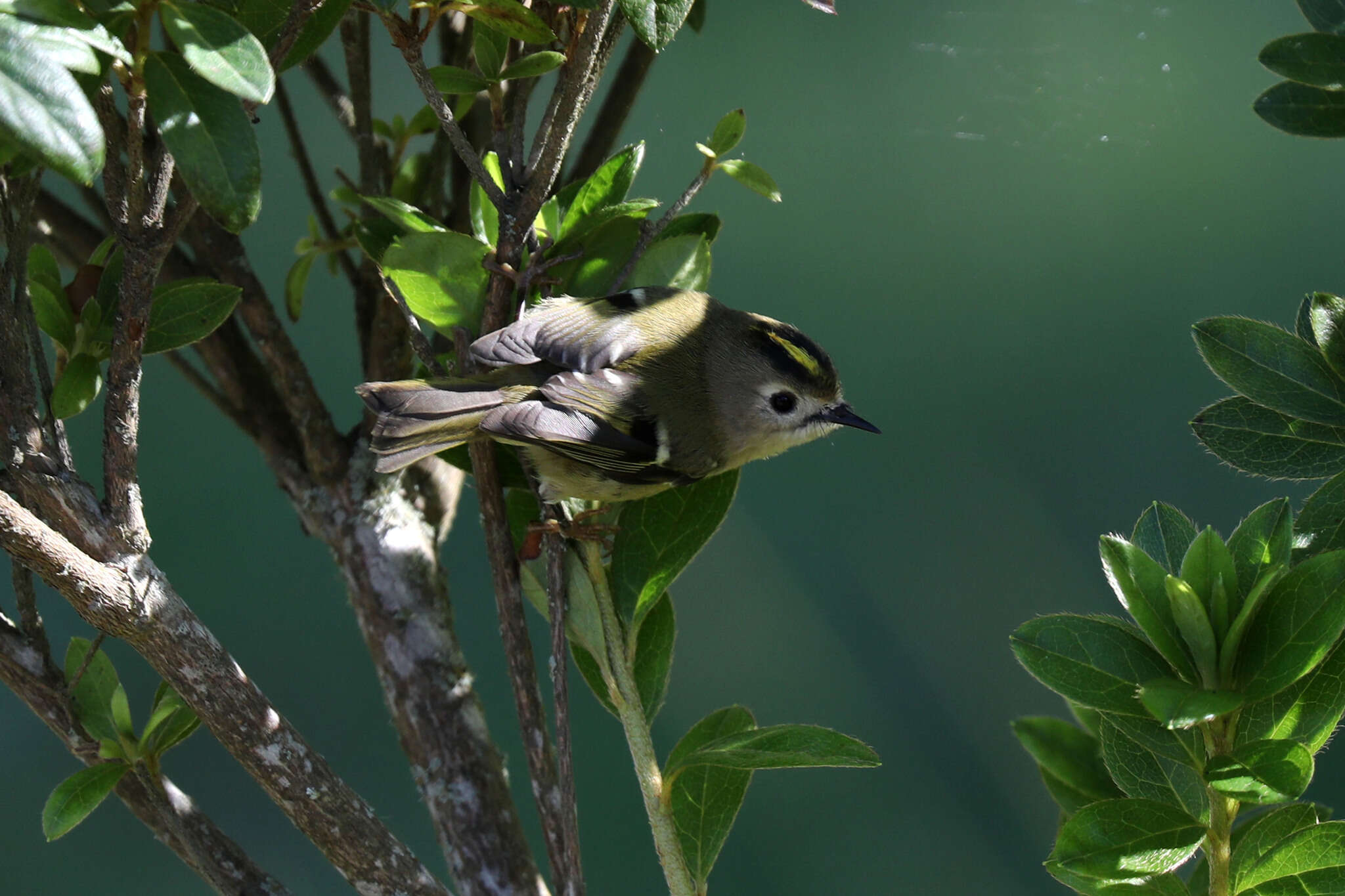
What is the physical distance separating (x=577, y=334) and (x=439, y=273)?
0.14 metres

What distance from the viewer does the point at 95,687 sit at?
2.28 feet

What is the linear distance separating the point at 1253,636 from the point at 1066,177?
972 millimetres

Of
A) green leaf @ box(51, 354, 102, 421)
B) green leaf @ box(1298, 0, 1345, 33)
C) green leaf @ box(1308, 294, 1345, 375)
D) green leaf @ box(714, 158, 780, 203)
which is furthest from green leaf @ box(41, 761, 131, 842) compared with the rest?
green leaf @ box(1298, 0, 1345, 33)

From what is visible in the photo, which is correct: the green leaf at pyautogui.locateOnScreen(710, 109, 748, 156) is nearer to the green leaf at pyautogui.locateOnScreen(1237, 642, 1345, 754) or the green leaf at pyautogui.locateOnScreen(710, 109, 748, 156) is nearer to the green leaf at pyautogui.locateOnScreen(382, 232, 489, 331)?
the green leaf at pyautogui.locateOnScreen(382, 232, 489, 331)

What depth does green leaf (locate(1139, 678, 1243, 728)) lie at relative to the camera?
487 millimetres

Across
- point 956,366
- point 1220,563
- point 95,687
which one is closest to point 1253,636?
point 1220,563

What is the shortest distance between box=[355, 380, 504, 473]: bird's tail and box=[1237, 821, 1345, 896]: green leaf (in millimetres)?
534

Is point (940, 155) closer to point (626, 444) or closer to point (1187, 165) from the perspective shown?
point (1187, 165)

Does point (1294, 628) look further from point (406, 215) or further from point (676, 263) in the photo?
point (406, 215)

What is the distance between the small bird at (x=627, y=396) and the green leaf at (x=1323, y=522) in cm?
36

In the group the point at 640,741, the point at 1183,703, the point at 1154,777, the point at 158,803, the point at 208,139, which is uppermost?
the point at 208,139

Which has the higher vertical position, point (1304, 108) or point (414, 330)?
point (1304, 108)

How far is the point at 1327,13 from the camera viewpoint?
27.1 inches

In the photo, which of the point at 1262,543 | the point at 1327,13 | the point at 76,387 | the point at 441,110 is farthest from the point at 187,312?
the point at 1327,13
